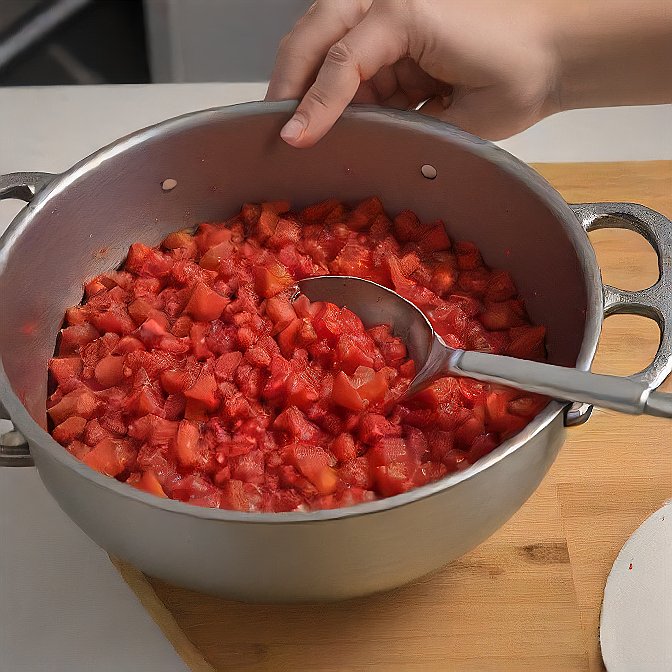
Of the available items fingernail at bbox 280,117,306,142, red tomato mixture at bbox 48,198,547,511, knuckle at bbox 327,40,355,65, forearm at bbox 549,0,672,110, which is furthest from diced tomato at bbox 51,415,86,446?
forearm at bbox 549,0,672,110

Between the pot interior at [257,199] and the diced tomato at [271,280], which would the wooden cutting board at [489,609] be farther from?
the diced tomato at [271,280]

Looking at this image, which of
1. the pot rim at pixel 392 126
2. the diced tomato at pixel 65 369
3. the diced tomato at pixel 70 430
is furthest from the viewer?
the diced tomato at pixel 65 369

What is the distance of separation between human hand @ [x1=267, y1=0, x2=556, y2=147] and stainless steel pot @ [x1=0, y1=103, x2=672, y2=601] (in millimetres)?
67

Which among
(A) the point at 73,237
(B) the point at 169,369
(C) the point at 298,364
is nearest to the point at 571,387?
(C) the point at 298,364

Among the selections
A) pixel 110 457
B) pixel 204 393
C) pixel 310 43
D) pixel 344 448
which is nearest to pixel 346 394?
pixel 344 448

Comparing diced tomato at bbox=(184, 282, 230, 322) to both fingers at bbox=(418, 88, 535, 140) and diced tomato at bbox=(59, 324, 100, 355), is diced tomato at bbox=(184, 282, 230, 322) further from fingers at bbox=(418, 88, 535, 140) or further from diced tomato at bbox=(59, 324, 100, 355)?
fingers at bbox=(418, 88, 535, 140)

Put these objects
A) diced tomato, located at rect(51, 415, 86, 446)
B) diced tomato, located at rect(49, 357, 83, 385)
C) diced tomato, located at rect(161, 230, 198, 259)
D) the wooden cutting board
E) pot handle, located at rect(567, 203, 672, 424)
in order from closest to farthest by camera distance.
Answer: pot handle, located at rect(567, 203, 672, 424) → the wooden cutting board → diced tomato, located at rect(51, 415, 86, 446) → diced tomato, located at rect(49, 357, 83, 385) → diced tomato, located at rect(161, 230, 198, 259)

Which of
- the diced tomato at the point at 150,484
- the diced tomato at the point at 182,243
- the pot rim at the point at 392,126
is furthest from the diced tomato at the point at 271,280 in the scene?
the diced tomato at the point at 150,484

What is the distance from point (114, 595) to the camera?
1.25m

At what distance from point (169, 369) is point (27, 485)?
1.05ft

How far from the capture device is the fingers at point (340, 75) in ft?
4.45

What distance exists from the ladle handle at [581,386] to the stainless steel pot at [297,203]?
0.03m

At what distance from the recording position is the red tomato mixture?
1.14m

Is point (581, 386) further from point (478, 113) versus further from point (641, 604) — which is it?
point (478, 113)
